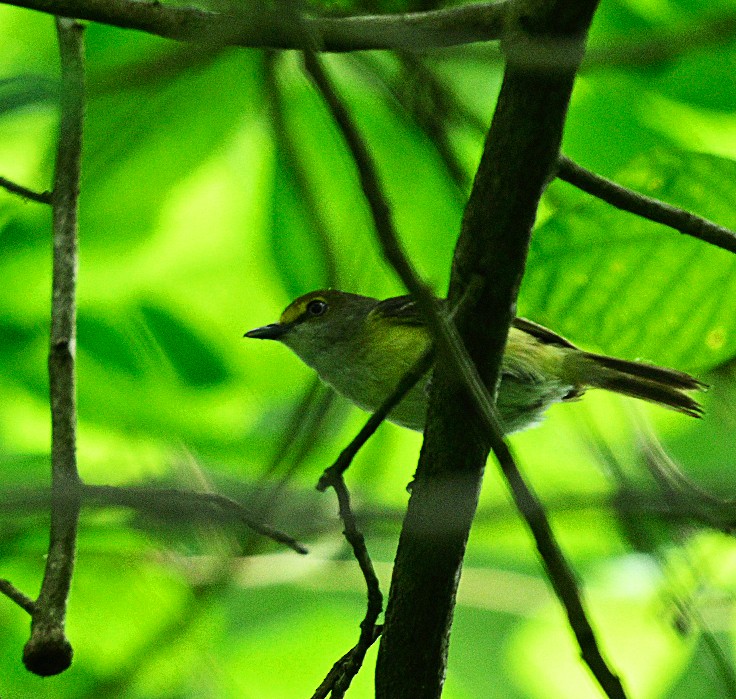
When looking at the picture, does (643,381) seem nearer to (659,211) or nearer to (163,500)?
(659,211)

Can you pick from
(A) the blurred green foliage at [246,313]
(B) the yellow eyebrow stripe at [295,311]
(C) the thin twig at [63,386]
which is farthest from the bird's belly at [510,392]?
(C) the thin twig at [63,386]

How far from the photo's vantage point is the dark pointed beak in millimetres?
4762

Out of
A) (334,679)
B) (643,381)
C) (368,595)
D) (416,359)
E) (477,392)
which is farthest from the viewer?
(643,381)

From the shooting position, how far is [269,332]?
484 centimetres

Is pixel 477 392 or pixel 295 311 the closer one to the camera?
pixel 477 392

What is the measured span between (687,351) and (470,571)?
2691 mm

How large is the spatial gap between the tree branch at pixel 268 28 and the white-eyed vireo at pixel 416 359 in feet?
5.39

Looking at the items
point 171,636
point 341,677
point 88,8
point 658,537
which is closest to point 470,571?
point 658,537

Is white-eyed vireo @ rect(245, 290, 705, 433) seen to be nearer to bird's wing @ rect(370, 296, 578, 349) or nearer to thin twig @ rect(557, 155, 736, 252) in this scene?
bird's wing @ rect(370, 296, 578, 349)

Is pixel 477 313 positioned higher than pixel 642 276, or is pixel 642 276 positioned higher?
pixel 642 276

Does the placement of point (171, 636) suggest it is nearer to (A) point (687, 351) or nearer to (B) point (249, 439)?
(B) point (249, 439)

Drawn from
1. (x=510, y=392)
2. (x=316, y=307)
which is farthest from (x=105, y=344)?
(x=510, y=392)

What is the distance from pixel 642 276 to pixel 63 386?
5.08 feet

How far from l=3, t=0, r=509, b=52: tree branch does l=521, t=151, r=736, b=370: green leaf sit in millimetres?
628
